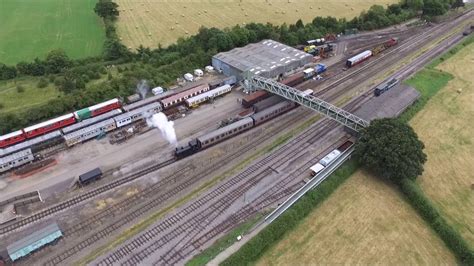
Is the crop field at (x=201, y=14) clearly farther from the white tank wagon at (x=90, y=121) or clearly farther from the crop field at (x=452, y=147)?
the crop field at (x=452, y=147)

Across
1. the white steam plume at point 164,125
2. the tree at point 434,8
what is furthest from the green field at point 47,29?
the tree at point 434,8

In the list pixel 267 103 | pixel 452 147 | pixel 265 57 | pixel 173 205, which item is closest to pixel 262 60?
pixel 265 57

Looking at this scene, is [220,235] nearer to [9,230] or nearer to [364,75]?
[9,230]

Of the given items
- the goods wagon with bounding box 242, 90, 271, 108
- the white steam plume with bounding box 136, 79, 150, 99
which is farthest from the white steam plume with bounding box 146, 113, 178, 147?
the goods wagon with bounding box 242, 90, 271, 108

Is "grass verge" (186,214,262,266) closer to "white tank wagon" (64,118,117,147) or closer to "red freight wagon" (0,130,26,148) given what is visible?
"white tank wagon" (64,118,117,147)

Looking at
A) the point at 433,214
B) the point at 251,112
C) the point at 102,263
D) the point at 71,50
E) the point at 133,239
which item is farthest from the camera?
the point at 71,50

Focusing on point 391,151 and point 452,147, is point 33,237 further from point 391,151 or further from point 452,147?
point 452,147

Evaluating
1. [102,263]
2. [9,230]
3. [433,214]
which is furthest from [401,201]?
[9,230]
